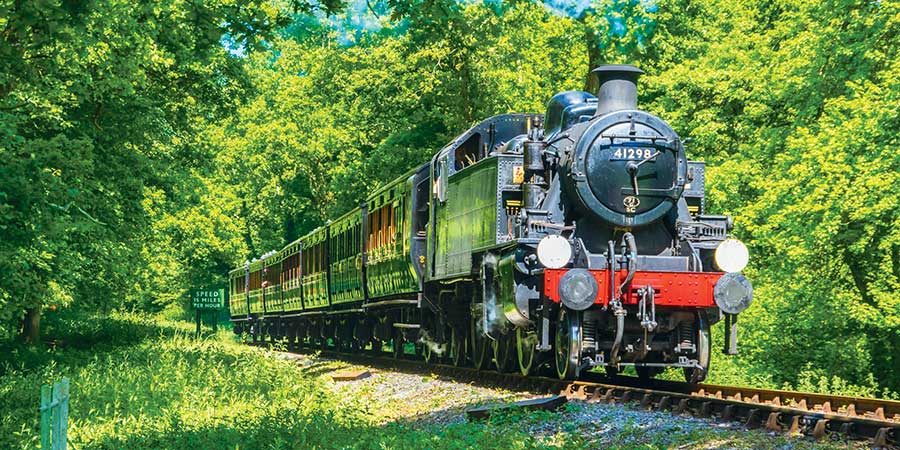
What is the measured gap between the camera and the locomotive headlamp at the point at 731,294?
1192 cm

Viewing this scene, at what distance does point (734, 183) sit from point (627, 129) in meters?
13.8

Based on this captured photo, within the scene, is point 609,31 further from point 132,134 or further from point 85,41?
point 85,41

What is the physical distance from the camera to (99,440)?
36.0 ft

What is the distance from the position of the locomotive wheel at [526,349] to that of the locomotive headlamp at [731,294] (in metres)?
2.42

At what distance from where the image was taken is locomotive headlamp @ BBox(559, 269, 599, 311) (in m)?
11.7

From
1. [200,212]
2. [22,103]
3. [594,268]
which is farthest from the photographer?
[200,212]

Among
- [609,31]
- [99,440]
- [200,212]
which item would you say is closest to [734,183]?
[609,31]

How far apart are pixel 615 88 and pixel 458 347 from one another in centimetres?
572

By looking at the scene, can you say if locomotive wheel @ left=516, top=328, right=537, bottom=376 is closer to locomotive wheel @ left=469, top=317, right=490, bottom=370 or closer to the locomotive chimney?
locomotive wheel @ left=469, top=317, right=490, bottom=370

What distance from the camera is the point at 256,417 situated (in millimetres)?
11570

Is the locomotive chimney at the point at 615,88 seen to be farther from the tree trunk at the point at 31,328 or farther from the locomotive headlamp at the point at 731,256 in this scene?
the tree trunk at the point at 31,328

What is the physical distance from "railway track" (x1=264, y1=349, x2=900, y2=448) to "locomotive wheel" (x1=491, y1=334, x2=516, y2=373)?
206mm

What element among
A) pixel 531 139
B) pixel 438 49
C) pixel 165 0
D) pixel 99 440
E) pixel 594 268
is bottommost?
pixel 99 440

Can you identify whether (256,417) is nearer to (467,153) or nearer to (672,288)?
(672,288)
